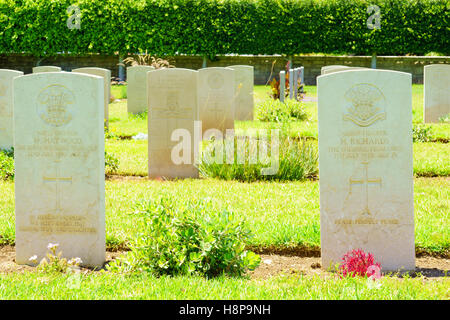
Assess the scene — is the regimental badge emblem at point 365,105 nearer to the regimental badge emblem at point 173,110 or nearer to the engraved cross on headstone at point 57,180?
the engraved cross on headstone at point 57,180

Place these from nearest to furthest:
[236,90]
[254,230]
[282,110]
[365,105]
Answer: [365,105]
[254,230]
[282,110]
[236,90]

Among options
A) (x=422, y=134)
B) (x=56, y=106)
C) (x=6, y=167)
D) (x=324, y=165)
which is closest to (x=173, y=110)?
(x=6, y=167)

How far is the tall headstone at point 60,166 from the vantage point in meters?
5.00

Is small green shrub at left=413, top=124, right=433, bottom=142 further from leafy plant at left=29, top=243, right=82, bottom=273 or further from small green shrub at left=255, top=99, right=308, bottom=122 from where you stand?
leafy plant at left=29, top=243, right=82, bottom=273

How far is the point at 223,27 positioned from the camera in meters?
25.0

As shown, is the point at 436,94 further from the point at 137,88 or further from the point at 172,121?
the point at 172,121

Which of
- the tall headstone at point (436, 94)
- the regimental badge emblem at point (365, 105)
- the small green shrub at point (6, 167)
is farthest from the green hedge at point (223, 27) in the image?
the regimental badge emblem at point (365, 105)

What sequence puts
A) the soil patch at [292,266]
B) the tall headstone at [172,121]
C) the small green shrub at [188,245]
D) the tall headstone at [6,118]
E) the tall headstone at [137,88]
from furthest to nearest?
the tall headstone at [137,88]
the tall headstone at [6,118]
the tall headstone at [172,121]
the soil patch at [292,266]
the small green shrub at [188,245]

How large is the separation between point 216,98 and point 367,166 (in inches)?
294

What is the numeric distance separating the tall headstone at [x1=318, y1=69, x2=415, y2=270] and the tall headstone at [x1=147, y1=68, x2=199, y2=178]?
A: 12.7ft

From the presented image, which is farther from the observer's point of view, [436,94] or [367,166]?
[436,94]

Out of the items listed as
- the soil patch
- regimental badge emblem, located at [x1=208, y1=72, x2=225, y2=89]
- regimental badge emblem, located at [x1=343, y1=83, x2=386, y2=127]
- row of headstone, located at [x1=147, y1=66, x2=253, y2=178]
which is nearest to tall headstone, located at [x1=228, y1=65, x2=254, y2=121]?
regimental badge emblem, located at [x1=208, y1=72, x2=225, y2=89]

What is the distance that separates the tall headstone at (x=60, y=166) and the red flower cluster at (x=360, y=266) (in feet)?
6.13
